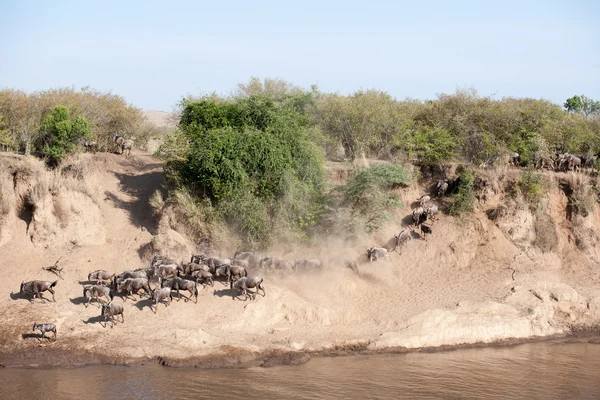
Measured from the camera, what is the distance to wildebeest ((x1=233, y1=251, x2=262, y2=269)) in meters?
24.2

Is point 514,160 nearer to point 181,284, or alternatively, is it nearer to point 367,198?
point 367,198

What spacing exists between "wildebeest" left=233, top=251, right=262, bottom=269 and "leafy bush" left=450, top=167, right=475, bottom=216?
879cm

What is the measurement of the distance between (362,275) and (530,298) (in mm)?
5977

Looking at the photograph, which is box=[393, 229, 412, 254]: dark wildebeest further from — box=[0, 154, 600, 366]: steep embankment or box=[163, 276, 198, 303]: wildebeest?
box=[163, 276, 198, 303]: wildebeest

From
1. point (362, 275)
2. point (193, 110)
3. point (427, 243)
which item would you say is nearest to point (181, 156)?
point (193, 110)

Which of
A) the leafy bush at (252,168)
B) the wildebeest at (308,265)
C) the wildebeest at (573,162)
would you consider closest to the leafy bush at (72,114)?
the leafy bush at (252,168)

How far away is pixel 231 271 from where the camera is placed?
22906mm

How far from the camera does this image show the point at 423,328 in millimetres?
21562

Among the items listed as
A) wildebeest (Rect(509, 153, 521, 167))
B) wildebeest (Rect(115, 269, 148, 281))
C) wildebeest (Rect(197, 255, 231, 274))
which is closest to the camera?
wildebeest (Rect(115, 269, 148, 281))

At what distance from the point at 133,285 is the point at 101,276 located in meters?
1.83

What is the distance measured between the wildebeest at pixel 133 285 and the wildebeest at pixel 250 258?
12.3 feet

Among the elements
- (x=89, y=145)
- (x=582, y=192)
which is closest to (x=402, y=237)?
(x=582, y=192)

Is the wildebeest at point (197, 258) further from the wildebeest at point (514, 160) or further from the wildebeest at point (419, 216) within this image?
the wildebeest at point (514, 160)

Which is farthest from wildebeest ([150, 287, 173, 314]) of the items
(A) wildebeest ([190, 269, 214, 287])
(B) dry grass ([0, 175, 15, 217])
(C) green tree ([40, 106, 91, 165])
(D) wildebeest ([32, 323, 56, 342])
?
(C) green tree ([40, 106, 91, 165])
